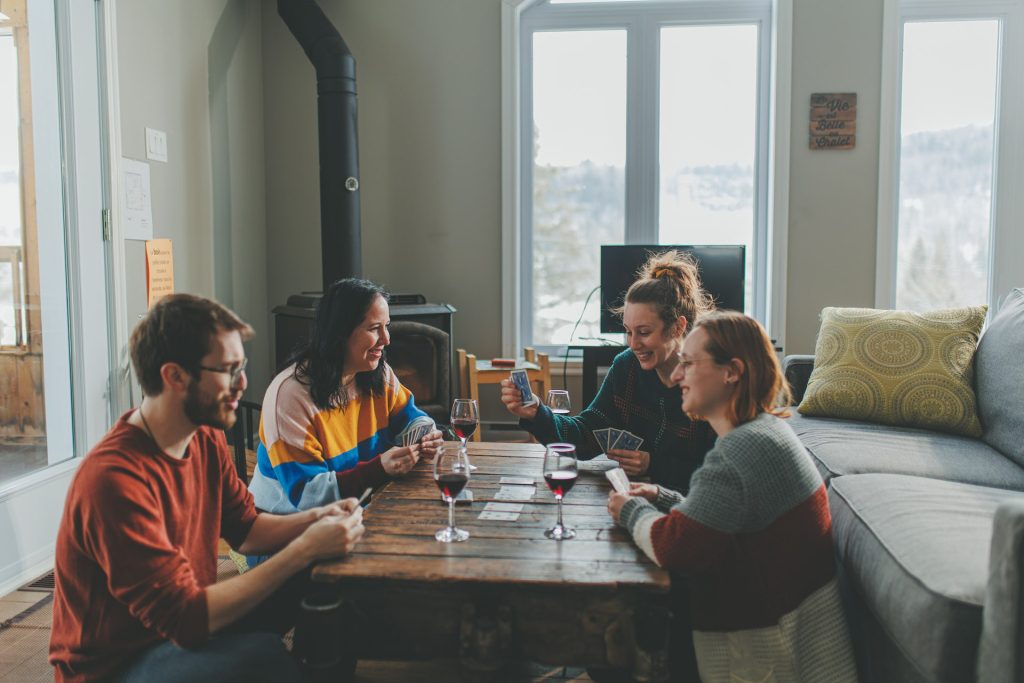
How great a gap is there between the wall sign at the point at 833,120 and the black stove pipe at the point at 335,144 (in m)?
2.30

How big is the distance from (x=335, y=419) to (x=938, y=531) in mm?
1357

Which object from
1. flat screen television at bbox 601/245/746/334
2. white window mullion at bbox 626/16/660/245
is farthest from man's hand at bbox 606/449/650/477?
white window mullion at bbox 626/16/660/245

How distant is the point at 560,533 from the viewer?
1506mm

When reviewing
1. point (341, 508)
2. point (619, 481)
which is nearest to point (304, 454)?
point (341, 508)

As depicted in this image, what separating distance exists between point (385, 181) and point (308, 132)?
50cm

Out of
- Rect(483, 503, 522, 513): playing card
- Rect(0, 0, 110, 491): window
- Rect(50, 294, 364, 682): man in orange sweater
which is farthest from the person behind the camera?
Rect(0, 0, 110, 491): window

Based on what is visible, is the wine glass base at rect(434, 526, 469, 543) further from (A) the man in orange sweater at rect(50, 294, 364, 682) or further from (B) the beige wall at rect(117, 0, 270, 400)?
(B) the beige wall at rect(117, 0, 270, 400)

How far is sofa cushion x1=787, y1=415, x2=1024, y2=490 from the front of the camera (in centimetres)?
227

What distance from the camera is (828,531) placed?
1.52 metres

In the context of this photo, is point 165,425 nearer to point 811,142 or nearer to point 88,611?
point 88,611

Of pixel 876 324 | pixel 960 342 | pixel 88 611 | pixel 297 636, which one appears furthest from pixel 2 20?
pixel 960 342

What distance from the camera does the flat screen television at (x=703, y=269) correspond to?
4055 mm

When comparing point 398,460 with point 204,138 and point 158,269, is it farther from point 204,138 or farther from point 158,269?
point 204,138

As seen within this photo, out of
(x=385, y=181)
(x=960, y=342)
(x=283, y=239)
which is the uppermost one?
(x=385, y=181)
